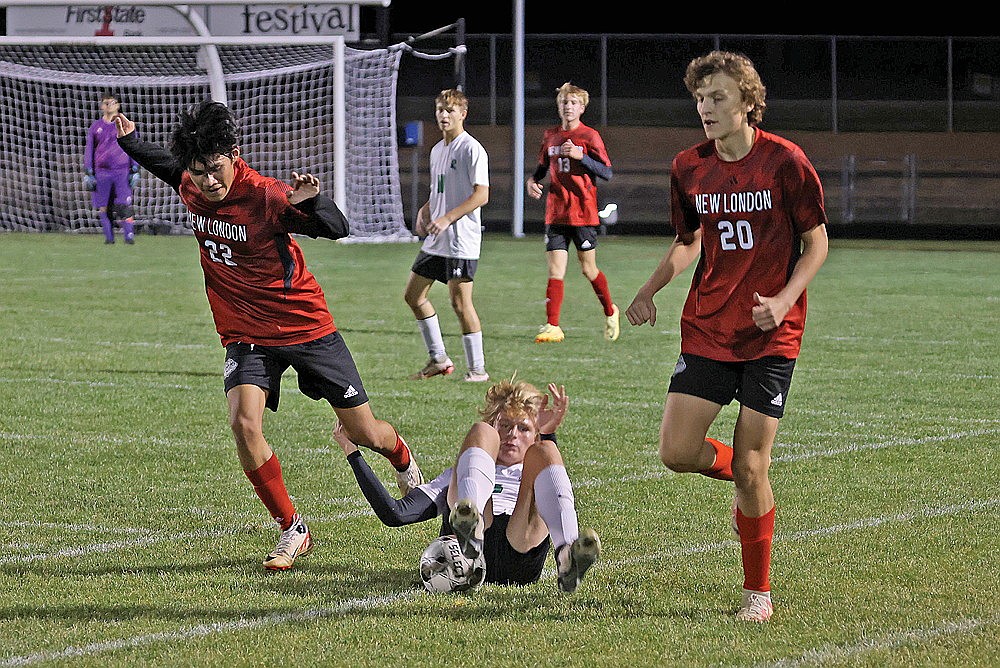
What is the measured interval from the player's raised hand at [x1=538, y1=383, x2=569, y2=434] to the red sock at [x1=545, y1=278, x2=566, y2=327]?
7569 mm

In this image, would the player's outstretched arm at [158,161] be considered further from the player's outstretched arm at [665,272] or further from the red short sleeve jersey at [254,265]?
the player's outstretched arm at [665,272]

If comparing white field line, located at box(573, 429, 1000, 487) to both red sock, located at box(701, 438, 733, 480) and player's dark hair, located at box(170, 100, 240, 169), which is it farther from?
player's dark hair, located at box(170, 100, 240, 169)

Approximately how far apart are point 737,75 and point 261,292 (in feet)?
6.65

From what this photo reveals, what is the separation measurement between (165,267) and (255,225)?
15.0m

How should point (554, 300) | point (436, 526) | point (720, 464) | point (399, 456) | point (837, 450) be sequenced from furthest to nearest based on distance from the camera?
point (554, 300), point (837, 450), point (399, 456), point (436, 526), point (720, 464)

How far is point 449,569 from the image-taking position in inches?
184

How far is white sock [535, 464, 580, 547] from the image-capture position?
4.68 m

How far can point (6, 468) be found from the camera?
7.15 m

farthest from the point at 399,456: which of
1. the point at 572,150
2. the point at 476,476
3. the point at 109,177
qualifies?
the point at 109,177

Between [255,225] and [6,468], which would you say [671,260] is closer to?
[255,225]

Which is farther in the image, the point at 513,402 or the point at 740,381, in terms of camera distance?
the point at 513,402

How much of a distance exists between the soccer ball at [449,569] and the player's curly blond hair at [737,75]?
1.68 metres

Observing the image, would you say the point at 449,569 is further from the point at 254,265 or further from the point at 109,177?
the point at 109,177

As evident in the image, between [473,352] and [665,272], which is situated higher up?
[665,272]
